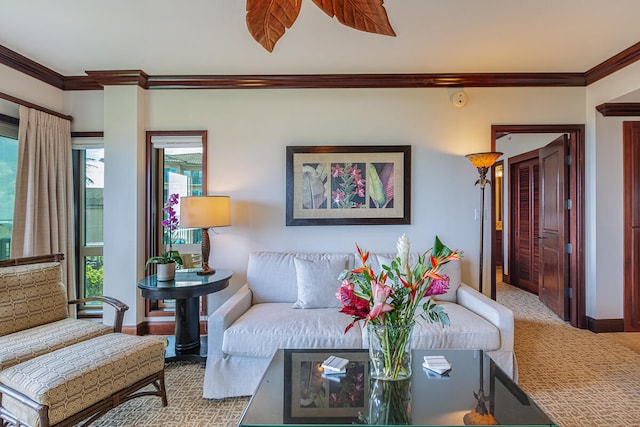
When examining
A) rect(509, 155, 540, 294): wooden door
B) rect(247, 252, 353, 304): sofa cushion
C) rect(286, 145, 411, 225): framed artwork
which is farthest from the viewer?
rect(509, 155, 540, 294): wooden door

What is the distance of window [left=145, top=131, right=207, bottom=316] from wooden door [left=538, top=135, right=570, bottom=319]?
3815 millimetres

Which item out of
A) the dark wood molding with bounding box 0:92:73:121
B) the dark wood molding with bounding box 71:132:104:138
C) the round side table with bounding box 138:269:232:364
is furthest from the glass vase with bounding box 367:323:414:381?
the dark wood molding with bounding box 0:92:73:121

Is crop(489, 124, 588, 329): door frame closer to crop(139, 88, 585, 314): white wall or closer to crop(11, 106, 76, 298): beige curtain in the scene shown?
crop(139, 88, 585, 314): white wall

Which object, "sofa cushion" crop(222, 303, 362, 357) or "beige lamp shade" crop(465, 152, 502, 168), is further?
"beige lamp shade" crop(465, 152, 502, 168)

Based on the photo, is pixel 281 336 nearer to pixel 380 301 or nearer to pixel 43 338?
pixel 380 301

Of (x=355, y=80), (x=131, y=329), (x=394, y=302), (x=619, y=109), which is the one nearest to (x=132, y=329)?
(x=131, y=329)

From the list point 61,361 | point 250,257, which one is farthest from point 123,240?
point 61,361

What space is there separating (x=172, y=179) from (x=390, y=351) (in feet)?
9.56

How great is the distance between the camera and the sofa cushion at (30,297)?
7.10 ft

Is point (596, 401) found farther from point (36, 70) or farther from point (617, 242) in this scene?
point (36, 70)

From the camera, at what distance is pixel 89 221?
3611 mm

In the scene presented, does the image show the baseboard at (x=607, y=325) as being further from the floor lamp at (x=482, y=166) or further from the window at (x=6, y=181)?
the window at (x=6, y=181)

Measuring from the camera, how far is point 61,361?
69.4 inches

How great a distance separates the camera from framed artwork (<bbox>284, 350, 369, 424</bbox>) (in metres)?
1.35
